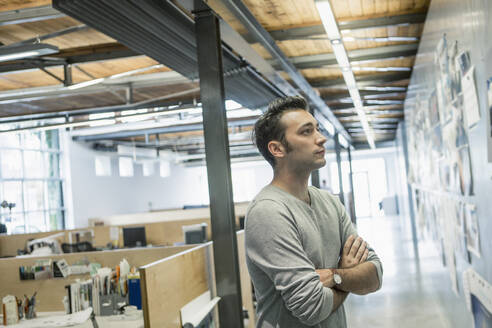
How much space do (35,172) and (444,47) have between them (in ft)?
40.3

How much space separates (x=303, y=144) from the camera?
1.81 meters

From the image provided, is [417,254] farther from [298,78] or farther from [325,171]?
[325,171]

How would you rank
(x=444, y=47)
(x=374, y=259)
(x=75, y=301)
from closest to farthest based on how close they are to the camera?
(x=374, y=259)
(x=444, y=47)
(x=75, y=301)

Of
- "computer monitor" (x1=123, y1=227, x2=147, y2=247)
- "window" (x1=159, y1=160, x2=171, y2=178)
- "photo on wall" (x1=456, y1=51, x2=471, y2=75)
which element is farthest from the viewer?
"window" (x1=159, y1=160, x2=171, y2=178)

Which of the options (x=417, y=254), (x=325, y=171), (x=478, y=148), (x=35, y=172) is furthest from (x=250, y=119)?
(x=325, y=171)

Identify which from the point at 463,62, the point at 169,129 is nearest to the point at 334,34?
the point at 463,62

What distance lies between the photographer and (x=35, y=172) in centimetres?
1363

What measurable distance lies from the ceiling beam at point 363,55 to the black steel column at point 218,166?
11.1 feet

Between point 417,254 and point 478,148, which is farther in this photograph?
point 417,254

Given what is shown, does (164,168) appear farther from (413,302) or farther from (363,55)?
(413,302)

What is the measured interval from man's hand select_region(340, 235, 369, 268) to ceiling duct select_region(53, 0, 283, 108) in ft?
7.28

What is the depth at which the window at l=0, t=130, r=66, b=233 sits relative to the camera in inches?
493

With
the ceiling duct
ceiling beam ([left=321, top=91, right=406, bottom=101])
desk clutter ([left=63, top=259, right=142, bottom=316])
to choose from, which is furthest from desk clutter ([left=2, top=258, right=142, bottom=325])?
ceiling beam ([left=321, top=91, right=406, bottom=101])

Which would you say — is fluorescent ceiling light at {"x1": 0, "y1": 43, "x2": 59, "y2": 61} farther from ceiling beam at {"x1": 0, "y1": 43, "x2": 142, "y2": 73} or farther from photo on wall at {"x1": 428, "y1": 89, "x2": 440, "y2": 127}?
photo on wall at {"x1": 428, "y1": 89, "x2": 440, "y2": 127}
